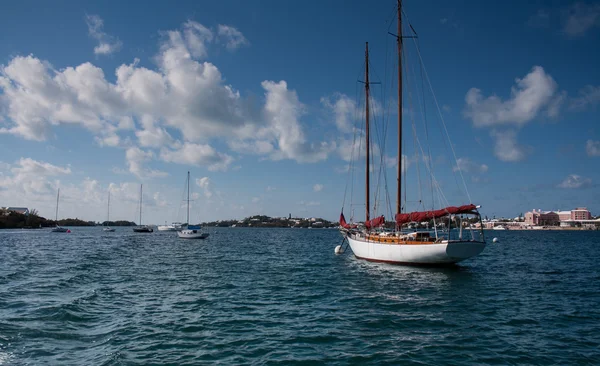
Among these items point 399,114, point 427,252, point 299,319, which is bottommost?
point 299,319

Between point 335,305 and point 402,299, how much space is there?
13.4 ft

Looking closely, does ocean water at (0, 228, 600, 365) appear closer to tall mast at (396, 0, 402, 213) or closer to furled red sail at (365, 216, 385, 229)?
tall mast at (396, 0, 402, 213)

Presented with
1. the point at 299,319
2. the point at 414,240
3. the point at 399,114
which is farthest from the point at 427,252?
the point at 299,319

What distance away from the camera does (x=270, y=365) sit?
458 inches

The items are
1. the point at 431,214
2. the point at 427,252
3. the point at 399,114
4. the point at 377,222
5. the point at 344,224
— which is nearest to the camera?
the point at 427,252

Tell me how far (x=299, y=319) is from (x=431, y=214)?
2113 centimetres

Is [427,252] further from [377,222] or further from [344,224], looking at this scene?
[344,224]

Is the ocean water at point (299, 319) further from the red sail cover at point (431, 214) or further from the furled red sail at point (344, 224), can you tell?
the furled red sail at point (344, 224)

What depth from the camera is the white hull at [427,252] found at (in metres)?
31.4

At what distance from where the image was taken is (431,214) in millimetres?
34438

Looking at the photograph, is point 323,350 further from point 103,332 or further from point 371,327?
point 103,332

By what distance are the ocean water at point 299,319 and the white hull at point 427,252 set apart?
5.72 feet

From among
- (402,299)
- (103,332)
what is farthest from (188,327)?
(402,299)

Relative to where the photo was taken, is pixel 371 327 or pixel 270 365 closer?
pixel 270 365
